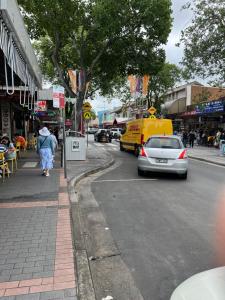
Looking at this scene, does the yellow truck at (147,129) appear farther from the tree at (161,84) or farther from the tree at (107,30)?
the tree at (161,84)

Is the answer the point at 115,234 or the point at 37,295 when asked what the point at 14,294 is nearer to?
the point at 37,295

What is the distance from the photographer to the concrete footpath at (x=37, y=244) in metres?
3.76

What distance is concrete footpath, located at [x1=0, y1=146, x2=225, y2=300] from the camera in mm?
3758

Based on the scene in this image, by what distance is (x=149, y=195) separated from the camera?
9.21m

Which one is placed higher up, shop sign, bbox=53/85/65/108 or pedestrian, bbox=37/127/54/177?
shop sign, bbox=53/85/65/108

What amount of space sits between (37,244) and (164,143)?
8.17 metres

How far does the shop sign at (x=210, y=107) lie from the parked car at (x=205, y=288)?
29.4m

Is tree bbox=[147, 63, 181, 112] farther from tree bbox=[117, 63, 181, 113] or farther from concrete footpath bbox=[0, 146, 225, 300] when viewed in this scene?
concrete footpath bbox=[0, 146, 225, 300]

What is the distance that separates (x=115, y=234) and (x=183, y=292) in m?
3.36

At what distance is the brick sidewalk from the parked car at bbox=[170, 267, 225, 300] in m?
1.31

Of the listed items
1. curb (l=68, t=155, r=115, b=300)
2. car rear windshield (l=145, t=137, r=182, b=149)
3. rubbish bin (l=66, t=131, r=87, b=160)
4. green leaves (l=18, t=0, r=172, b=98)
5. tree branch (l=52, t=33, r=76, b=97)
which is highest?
green leaves (l=18, t=0, r=172, b=98)

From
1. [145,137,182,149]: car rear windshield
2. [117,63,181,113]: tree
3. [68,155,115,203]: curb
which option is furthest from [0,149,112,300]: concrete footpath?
[117,63,181,113]: tree

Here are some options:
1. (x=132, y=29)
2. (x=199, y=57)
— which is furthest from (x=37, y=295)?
(x=199, y=57)

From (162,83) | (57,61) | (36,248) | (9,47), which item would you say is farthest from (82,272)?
(162,83)
